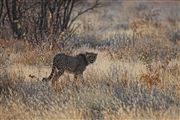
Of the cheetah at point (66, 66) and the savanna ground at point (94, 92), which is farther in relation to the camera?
the cheetah at point (66, 66)

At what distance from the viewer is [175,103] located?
809 centimetres

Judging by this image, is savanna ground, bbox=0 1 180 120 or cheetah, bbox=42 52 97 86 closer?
savanna ground, bbox=0 1 180 120

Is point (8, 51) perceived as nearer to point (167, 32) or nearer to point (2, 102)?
point (2, 102)

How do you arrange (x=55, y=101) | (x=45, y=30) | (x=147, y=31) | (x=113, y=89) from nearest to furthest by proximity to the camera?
(x=55, y=101) → (x=113, y=89) → (x=45, y=30) → (x=147, y=31)

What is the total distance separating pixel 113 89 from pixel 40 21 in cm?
831

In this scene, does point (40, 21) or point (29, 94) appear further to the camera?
point (40, 21)

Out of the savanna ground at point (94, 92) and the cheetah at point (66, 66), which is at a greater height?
the cheetah at point (66, 66)

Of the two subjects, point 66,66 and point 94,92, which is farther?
point 66,66

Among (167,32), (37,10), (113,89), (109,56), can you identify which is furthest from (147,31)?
(113,89)

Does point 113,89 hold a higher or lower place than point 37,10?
lower

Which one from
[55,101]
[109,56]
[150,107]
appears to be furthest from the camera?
[109,56]

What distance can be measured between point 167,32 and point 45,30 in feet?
19.1

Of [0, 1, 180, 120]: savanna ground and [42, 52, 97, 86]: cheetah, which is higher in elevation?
[42, 52, 97, 86]: cheetah

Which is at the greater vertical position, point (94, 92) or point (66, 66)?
point (66, 66)
